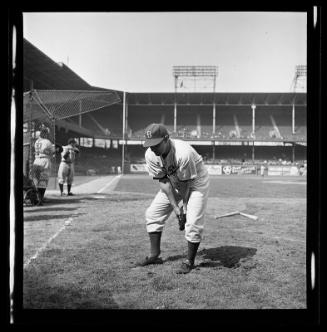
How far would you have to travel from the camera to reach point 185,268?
3699 millimetres

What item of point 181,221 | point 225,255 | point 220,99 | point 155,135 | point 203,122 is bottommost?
point 225,255

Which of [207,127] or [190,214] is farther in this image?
[207,127]

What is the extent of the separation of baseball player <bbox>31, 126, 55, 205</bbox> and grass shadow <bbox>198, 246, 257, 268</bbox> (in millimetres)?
A: 4776

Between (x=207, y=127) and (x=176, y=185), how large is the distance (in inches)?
1578

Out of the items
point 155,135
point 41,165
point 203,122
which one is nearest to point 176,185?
point 155,135

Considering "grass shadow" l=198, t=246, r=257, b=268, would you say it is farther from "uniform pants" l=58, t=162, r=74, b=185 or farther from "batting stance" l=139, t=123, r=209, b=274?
"uniform pants" l=58, t=162, r=74, b=185

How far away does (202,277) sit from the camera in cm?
350

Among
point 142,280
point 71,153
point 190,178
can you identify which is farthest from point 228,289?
point 71,153

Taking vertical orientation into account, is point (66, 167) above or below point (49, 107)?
below

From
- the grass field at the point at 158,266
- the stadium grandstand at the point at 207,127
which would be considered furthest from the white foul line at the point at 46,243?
the stadium grandstand at the point at 207,127

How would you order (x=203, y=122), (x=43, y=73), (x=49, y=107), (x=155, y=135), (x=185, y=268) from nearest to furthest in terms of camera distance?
1. (x=155, y=135)
2. (x=185, y=268)
3. (x=49, y=107)
4. (x=43, y=73)
5. (x=203, y=122)

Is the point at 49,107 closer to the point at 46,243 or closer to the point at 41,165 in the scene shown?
the point at 41,165

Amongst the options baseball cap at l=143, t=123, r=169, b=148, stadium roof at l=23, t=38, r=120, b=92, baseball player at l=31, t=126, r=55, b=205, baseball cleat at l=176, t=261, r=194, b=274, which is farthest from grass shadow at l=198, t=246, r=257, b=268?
stadium roof at l=23, t=38, r=120, b=92
